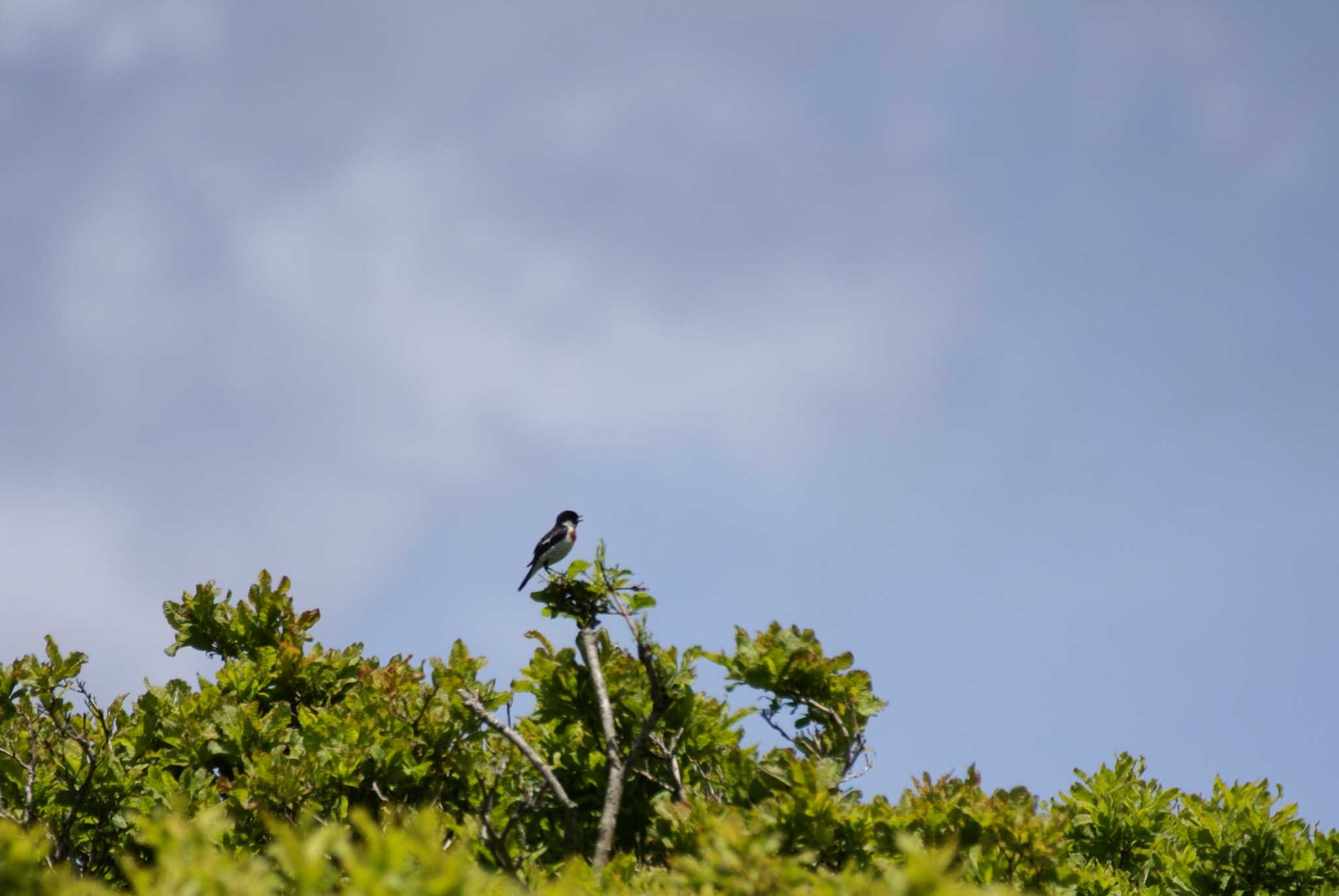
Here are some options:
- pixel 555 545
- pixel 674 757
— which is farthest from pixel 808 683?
pixel 555 545

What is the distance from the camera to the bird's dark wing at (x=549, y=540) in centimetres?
1644

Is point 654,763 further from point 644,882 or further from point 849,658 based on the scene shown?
point 644,882

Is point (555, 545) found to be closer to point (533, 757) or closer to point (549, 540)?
point (549, 540)

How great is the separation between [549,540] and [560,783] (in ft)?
25.0

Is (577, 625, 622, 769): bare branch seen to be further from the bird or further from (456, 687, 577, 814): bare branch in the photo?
the bird

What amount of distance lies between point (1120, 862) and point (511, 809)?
267 inches

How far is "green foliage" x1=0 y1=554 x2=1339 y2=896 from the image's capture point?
755cm

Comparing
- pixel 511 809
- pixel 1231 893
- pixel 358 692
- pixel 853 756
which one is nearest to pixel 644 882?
pixel 853 756

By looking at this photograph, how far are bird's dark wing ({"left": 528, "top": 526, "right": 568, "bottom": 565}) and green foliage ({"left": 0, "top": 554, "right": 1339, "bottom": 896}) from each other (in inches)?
201

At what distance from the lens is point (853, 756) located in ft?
27.9

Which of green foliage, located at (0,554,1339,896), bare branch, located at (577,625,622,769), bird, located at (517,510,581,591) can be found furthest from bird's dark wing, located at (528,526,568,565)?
bare branch, located at (577,625,622,769)

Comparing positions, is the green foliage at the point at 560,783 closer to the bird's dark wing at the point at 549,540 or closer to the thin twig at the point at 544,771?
the thin twig at the point at 544,771

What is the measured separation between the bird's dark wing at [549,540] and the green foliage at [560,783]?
201 inches

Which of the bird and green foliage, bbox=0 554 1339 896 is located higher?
the bird
